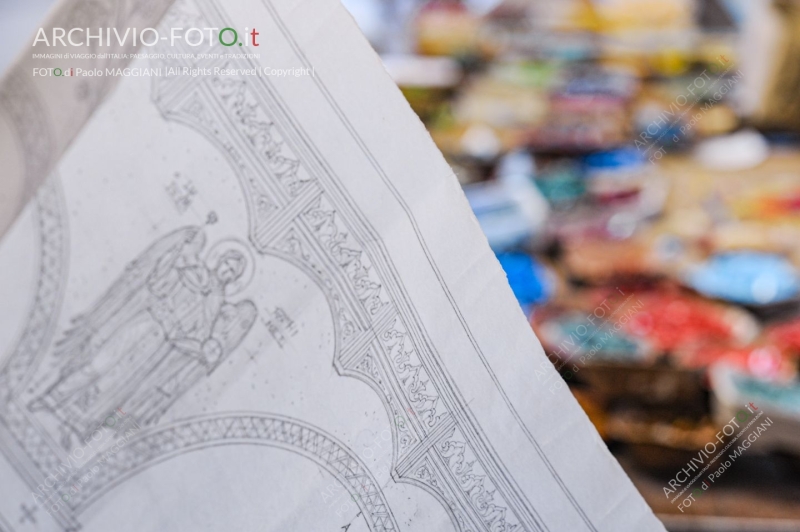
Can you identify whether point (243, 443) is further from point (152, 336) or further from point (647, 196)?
point (647, 196)

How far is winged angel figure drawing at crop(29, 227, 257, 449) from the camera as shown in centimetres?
29

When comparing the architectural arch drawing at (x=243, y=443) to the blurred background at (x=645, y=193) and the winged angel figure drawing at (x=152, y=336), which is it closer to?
the winged angel figure drawing at (x=152, y=336)

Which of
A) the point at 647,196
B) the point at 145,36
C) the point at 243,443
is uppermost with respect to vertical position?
the point at 647,196

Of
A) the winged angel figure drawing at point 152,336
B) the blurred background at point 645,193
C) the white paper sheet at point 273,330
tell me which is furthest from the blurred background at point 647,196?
the winged angel figure drawing at point 152,336

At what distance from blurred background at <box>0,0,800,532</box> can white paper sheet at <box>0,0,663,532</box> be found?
85 cm

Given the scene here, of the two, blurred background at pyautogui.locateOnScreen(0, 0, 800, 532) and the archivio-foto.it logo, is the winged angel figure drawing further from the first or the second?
blurred background at pyautogui.locateOnScreen(0, 0, 800, 532)

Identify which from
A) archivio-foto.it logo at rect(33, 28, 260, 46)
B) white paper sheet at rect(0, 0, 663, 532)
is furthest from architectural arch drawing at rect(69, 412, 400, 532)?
archivio-foto.it logo at rect(33, 28, 260, 46)

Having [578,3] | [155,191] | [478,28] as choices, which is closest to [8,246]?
[155,191]

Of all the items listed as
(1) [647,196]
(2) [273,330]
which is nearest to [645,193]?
(1) [647,196]

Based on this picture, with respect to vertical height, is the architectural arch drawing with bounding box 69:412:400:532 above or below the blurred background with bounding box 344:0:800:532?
below

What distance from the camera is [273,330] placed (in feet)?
1.04

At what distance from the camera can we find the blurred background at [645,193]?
45.9 inches

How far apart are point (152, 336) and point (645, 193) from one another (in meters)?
1.85

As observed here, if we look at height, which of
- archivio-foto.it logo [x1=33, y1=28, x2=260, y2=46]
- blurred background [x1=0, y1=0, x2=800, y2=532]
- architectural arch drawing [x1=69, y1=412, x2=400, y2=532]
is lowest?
architectural arch drawing [x1=69, y1=412, x2=400, y2=532]
